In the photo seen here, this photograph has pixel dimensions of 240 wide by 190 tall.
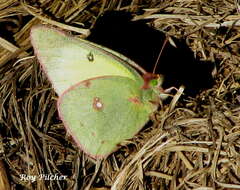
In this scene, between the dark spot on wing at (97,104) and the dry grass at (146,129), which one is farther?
the dark spot on wing at (97,104)

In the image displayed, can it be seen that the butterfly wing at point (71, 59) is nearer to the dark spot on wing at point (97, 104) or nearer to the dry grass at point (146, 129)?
the dark spot on wing at point (97, 104)

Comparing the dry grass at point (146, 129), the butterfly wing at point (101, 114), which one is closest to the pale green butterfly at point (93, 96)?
the butterfly wing at point (101, 114)

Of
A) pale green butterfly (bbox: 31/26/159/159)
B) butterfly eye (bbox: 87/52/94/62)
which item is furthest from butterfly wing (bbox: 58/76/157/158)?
butterfly eye (bbox: 87/52/94/62)

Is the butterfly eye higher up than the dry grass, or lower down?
higher up

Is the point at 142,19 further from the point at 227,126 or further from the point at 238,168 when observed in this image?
the point at 238,168

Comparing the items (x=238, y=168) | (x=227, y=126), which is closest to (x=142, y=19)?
(x=227, y=126)

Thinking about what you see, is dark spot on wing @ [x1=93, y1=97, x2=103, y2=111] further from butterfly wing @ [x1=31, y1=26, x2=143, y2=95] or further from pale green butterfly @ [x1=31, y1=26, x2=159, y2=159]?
butterfly wing @ [x1=31, y1=26, x2=143, y2=95]

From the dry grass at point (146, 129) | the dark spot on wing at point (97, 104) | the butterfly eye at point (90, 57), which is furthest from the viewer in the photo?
the dark spot on wing at point (97, 104)
